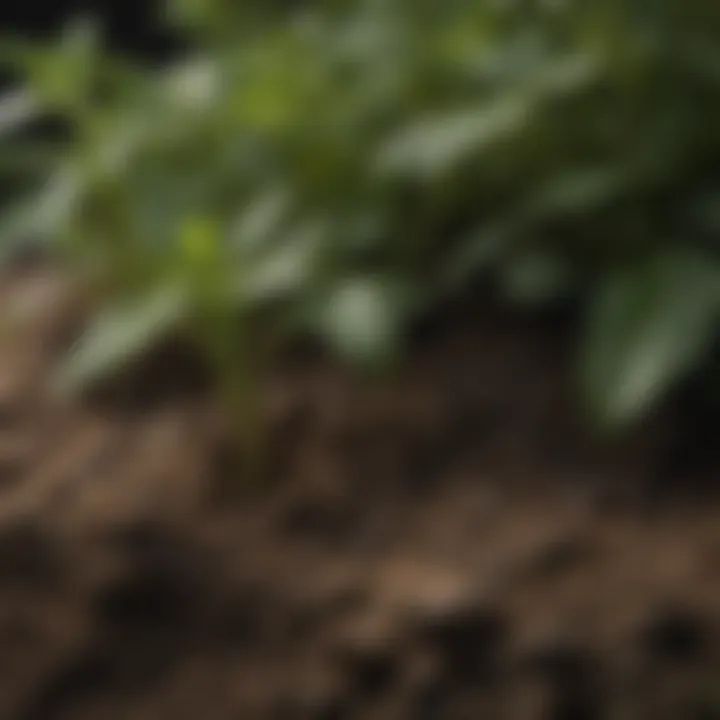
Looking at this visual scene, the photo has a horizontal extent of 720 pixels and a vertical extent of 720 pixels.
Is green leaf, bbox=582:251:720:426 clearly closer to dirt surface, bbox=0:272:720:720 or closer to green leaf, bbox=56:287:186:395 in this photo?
dirt surface, bbox=0:272:720:720

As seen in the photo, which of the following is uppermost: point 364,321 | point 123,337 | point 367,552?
point 123,337

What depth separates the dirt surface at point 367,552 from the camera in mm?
799

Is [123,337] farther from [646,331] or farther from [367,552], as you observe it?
[646,331]

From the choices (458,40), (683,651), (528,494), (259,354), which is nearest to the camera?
(683,651)

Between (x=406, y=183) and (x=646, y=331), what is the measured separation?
0.79 feet

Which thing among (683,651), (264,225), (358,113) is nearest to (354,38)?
(358,113)

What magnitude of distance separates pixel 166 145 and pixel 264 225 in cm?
16

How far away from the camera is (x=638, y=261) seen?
1035 millimetres

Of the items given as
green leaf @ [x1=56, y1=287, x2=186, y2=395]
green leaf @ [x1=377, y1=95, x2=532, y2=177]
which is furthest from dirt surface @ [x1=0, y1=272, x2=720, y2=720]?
green leaf @ [x1=377, y1=95, x2=532, y2=177]

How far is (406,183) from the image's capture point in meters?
1.10

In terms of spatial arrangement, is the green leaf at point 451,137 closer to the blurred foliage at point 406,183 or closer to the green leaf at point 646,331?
the blurred foliage at point 406,183

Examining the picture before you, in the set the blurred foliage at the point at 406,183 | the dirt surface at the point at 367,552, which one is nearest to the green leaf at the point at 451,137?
the blurred foliage at the point at 406,183

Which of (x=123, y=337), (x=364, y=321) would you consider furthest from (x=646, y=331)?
(x=123, y=337)

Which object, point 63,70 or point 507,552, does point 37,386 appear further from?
point 507,552
